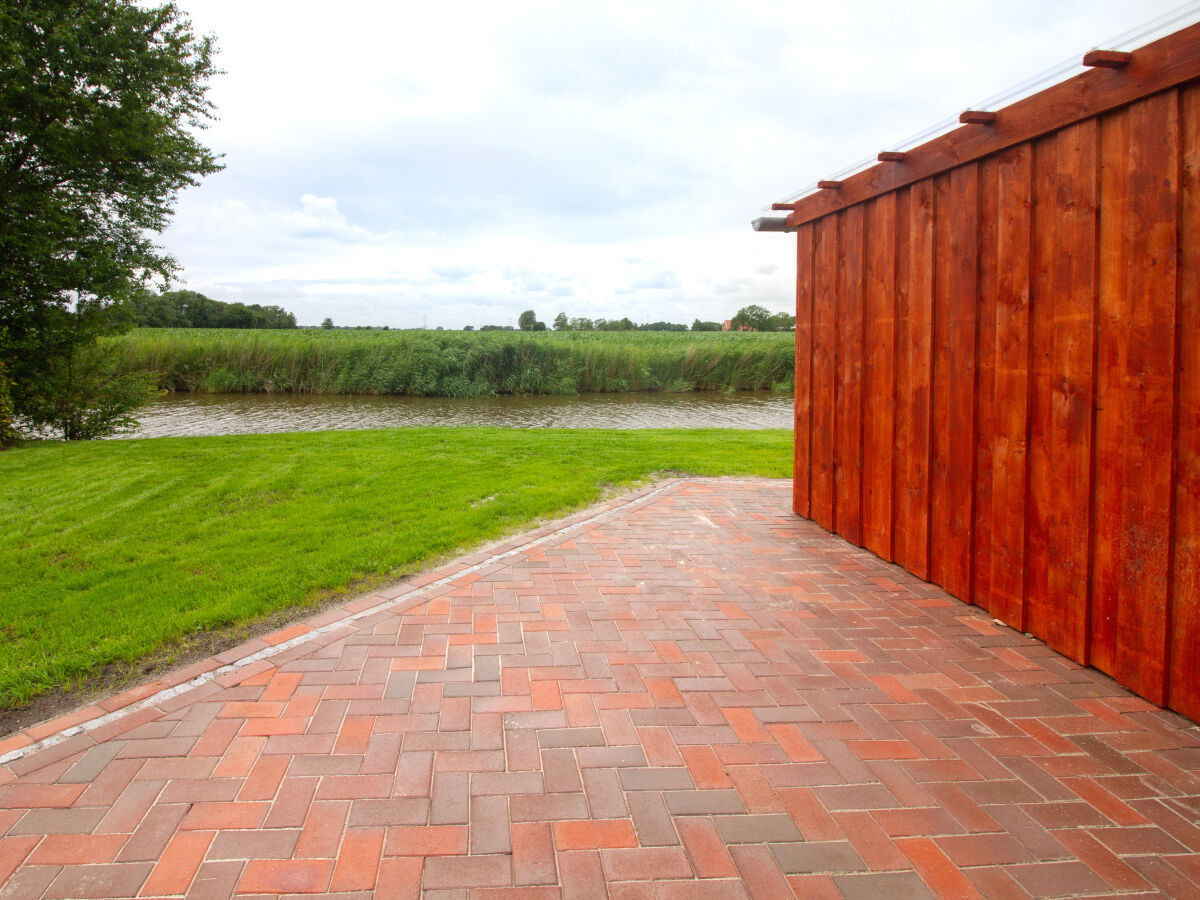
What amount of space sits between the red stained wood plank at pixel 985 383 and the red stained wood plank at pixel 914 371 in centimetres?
45

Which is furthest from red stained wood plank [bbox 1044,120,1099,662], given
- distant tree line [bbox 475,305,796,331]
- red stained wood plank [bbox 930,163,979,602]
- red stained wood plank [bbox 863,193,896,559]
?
distant tree line [bbox 475,305,796,331]

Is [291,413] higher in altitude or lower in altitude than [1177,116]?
lower

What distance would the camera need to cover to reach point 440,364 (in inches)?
1117

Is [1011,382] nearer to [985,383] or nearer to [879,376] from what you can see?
[985,383]

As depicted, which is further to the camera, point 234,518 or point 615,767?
point 234,518

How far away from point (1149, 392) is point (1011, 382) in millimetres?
839

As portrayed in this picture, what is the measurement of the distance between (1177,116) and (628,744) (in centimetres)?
328

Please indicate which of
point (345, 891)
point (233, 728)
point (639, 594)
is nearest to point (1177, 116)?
point (639, 594)

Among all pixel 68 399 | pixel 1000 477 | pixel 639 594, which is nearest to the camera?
pixel 1000 477

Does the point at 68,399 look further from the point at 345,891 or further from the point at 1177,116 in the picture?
the point at 1177,116

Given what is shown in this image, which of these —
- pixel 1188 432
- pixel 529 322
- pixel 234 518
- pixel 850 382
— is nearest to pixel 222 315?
pixel 529 322

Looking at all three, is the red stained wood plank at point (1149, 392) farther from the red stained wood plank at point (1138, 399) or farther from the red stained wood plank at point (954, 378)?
the red stained wood plank at point (954, 378)

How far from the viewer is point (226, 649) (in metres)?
3.46

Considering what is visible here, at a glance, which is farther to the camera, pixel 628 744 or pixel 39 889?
pixel 628 744
